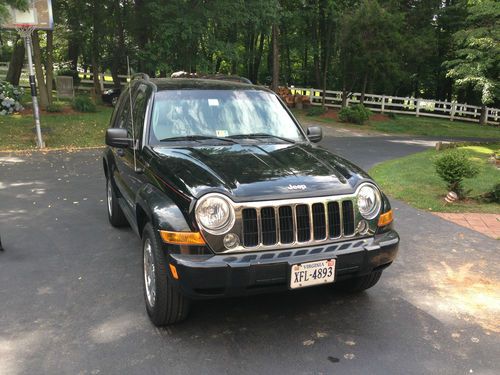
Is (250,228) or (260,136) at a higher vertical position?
(260,136)

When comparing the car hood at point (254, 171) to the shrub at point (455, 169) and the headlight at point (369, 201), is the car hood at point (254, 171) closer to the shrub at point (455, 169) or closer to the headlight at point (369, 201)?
the headlight at point (369, 201)

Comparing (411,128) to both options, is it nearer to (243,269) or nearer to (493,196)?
(493,196)

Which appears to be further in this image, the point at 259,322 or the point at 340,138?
the point at 340,138

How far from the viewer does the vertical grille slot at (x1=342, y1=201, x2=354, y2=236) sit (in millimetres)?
3383

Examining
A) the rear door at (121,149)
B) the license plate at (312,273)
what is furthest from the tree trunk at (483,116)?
the license plate at (312,273)

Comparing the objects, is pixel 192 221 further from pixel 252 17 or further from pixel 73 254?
pixel 252 17

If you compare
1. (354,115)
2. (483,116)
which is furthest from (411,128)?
(483,116)

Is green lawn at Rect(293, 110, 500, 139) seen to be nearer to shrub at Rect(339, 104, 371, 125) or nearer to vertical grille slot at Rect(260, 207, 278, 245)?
shrub at Rect(339, 104, 371, 125)

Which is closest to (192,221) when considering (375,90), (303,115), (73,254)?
(73,254)

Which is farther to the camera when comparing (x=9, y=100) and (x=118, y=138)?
(x=9, y=100)

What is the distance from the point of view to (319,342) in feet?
11.1

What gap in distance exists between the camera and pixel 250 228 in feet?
10.4

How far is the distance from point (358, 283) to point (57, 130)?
41.8 ft

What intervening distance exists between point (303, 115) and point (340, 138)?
27.4 feet
